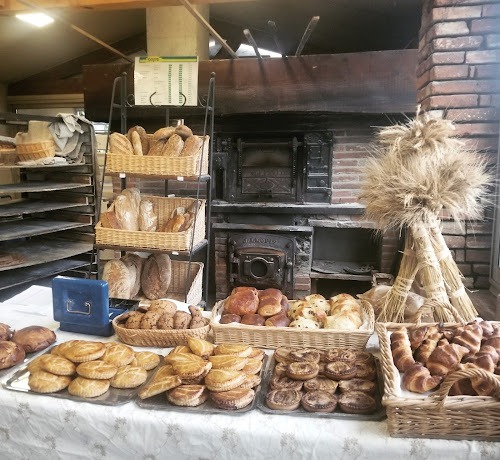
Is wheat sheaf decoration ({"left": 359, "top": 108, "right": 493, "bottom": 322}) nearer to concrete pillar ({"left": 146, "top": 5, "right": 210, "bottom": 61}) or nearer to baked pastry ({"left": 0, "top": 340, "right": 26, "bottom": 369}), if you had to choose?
baked pastry ({"left": 0, "top": 340, "right": 26, "bottom": 369})

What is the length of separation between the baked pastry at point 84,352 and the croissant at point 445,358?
96 cm

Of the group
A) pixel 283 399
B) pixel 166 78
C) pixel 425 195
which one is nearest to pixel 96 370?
pixel 283 399

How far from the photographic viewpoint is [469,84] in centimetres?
238

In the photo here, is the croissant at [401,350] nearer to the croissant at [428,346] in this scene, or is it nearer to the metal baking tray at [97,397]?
the croissant at [428,346]

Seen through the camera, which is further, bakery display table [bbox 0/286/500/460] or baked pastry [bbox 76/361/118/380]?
baked pastry [bbox 76/361/118/380]

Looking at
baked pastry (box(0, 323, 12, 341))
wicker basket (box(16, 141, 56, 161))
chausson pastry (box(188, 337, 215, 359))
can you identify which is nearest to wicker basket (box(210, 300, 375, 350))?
chausson pastry (box(188, 337, 215, 359))

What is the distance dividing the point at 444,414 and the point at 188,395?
0.64 m

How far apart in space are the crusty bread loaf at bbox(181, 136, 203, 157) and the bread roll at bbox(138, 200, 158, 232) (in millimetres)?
414

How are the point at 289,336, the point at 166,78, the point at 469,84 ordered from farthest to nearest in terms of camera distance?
the point at 166,78
the point at 469,84
the point at 289,336

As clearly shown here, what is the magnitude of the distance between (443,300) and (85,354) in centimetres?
A: 123

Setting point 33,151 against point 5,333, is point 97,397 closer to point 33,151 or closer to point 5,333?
point 5,333

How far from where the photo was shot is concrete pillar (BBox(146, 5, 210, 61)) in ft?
13.3

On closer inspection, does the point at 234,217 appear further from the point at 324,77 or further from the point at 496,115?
the point at 496,115

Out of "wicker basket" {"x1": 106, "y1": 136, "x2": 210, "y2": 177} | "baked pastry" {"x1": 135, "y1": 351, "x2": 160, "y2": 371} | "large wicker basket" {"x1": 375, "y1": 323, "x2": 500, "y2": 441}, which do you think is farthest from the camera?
"wicker basket" {"x1": 106, "y1": 136, "x2": 210, "y2": 177}
